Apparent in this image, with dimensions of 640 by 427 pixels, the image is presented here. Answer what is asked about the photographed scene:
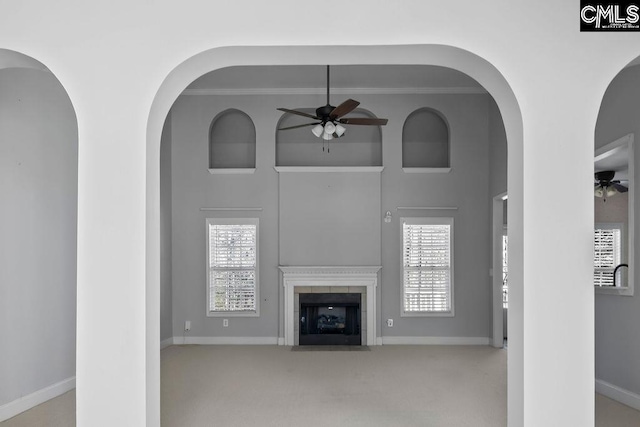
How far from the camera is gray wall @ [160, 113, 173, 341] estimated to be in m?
6.98

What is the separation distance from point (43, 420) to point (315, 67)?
4.70 m

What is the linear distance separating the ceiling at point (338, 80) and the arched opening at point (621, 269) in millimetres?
2301

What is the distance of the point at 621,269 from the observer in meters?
4.69

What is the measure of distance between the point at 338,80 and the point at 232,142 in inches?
73.5

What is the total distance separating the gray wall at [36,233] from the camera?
4043 millimetres

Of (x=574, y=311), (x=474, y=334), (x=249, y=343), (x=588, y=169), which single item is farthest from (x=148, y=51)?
(x=474, y=334)

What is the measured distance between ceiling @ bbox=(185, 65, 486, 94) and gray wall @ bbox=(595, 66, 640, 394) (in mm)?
2280

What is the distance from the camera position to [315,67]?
6.27 m

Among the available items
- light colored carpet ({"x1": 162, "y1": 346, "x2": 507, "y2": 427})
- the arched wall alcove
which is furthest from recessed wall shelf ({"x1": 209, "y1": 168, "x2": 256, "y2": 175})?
the arched wall alcove

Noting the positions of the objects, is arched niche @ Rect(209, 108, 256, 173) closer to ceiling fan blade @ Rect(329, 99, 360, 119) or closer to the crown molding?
the crown molding

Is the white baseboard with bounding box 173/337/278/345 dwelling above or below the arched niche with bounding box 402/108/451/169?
below

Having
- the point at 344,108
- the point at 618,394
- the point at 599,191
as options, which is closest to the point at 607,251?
the point at 599,191

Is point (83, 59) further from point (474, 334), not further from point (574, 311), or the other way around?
point (474, 334)

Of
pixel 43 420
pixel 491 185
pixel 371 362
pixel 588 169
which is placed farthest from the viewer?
pixel 491 185
